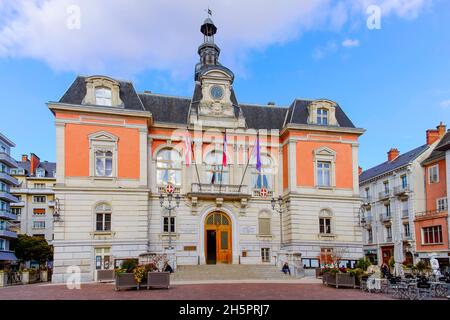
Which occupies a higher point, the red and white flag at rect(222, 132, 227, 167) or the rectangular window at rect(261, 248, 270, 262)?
the red and white flag at rect(222, 132, 227, 167)

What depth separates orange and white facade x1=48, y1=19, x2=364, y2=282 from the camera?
2972cm

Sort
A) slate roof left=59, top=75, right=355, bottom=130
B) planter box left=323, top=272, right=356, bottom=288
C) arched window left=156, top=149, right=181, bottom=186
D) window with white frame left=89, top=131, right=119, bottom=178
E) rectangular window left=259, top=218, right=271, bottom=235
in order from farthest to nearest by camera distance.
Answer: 1. rectangular window left=259, top=218, right=271, bottom=235
2. arched window left=156, top=149, right=181, bottom=186
3. slate roof left=59, top=75, right=355, bottom=130
4. window with white frame left=89, top=131, right=119, bottom=178
5. planter box left=323, top=272, right=356, bottom=288

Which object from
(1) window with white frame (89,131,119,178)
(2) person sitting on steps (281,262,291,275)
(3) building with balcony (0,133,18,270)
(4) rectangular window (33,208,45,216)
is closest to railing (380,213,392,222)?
(2) person sitting on steps (281,262,291,275)

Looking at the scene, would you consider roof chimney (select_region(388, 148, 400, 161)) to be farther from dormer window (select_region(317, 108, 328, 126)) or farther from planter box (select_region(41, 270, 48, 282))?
planter box (select_region(41, 270, 48, 282))

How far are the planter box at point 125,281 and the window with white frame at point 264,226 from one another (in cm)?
1601

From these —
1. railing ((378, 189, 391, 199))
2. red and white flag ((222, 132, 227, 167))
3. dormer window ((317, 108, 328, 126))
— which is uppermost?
dormer window ((317, 108, 328, 126))

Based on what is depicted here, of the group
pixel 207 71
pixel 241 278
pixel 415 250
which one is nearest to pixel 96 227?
pixel 241 278

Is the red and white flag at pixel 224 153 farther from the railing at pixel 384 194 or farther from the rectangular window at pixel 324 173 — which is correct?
the railing at pixel 384 194

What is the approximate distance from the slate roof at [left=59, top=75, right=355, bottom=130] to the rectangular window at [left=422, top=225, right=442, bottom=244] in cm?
1393

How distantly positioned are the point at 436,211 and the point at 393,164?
897 centimetres

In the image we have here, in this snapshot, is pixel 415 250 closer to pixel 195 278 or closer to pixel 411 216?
pixel 411 216

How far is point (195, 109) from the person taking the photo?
34.3m

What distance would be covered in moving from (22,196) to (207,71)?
158 feet

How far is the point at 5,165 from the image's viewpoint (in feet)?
190
